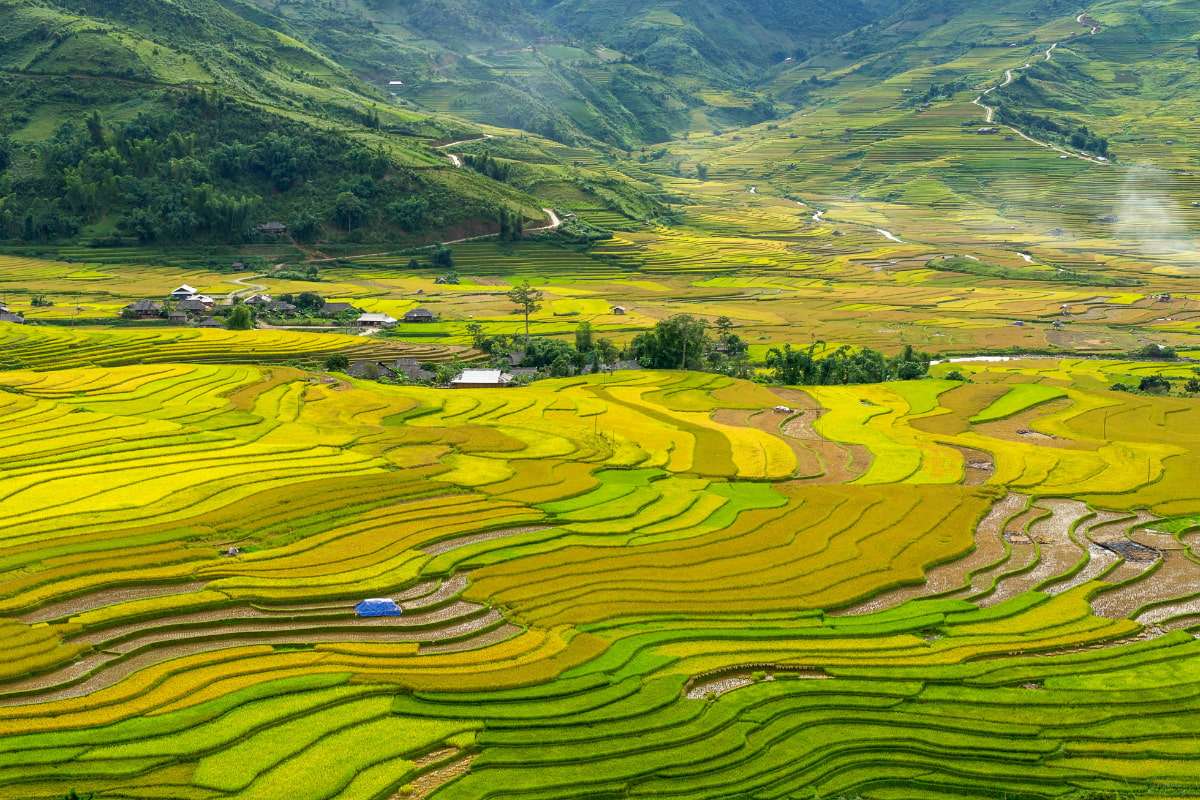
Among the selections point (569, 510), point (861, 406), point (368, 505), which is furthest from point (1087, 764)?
point (861, 406)

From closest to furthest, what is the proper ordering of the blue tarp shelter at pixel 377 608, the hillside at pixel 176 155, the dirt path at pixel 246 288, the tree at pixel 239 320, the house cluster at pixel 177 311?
the blue tarp shelter at pixel 377 608 → the tree at pixel 239 320 → the house cluster at pixel 177 311 → the dirt path at pixel 246 288 → the hillside at pixel 176 155

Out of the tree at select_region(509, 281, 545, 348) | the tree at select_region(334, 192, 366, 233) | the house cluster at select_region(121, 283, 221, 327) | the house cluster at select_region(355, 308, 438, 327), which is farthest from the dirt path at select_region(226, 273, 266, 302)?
the tree at select_region(509, 281, 545, 348)

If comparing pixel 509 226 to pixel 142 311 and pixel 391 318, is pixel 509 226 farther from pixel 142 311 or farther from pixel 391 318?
pixel 142 311

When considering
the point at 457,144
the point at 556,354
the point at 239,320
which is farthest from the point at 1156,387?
the point at 457,144

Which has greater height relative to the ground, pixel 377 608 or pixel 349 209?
pixel 349 209

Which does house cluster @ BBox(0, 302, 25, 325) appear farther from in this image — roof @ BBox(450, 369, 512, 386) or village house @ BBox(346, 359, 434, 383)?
roof @ BBox(450, 369, 512, 386)

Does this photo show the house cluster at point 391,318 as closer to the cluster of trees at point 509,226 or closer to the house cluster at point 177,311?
the house cluster at point 177,311

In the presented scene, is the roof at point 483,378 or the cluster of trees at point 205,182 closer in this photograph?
the roof at point 483,378

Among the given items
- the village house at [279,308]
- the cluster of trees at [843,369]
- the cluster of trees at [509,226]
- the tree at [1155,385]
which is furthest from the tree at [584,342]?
the cluster of trees at [509,226]
